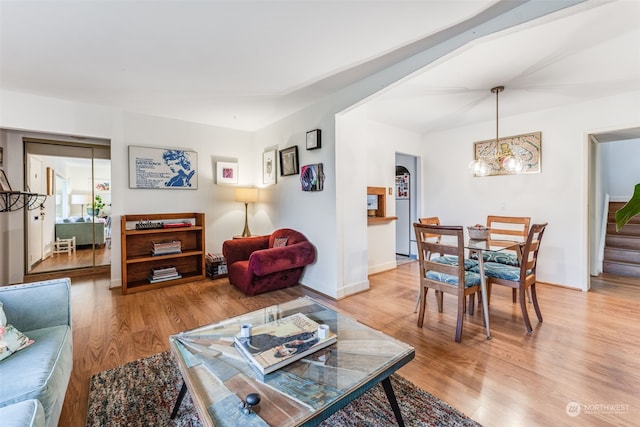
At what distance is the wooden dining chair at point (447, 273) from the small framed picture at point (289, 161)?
75.4 inches

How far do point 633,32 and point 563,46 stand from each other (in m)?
0.39

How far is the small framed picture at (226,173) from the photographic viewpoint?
14.2ft

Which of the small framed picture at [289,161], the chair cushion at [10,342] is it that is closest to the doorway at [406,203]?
the small framed picture at [289,161]

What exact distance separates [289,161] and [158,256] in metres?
2.16

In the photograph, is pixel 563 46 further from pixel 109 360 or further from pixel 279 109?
pixel 109 360

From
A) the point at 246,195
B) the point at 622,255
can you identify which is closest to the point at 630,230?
the point at 622,255

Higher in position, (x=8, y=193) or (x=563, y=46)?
(x=563, y=46)

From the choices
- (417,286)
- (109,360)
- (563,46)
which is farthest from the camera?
(417,286)

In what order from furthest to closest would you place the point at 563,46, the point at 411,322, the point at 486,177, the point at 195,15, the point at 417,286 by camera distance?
the point at 486,177 < the point at 417,286 < the point at 411,322 < the point at 563,46 < the point at 195,15

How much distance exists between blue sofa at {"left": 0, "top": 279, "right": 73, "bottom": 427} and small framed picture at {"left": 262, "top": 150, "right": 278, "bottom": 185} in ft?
9.36

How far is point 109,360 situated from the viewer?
1943 millimetres

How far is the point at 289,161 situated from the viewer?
3.79 m

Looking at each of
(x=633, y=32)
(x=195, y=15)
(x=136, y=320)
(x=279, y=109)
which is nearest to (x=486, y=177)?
(x=633, y=32)

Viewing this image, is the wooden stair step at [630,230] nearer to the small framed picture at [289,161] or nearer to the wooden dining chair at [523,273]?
the wooden dining chair at [523,273]
